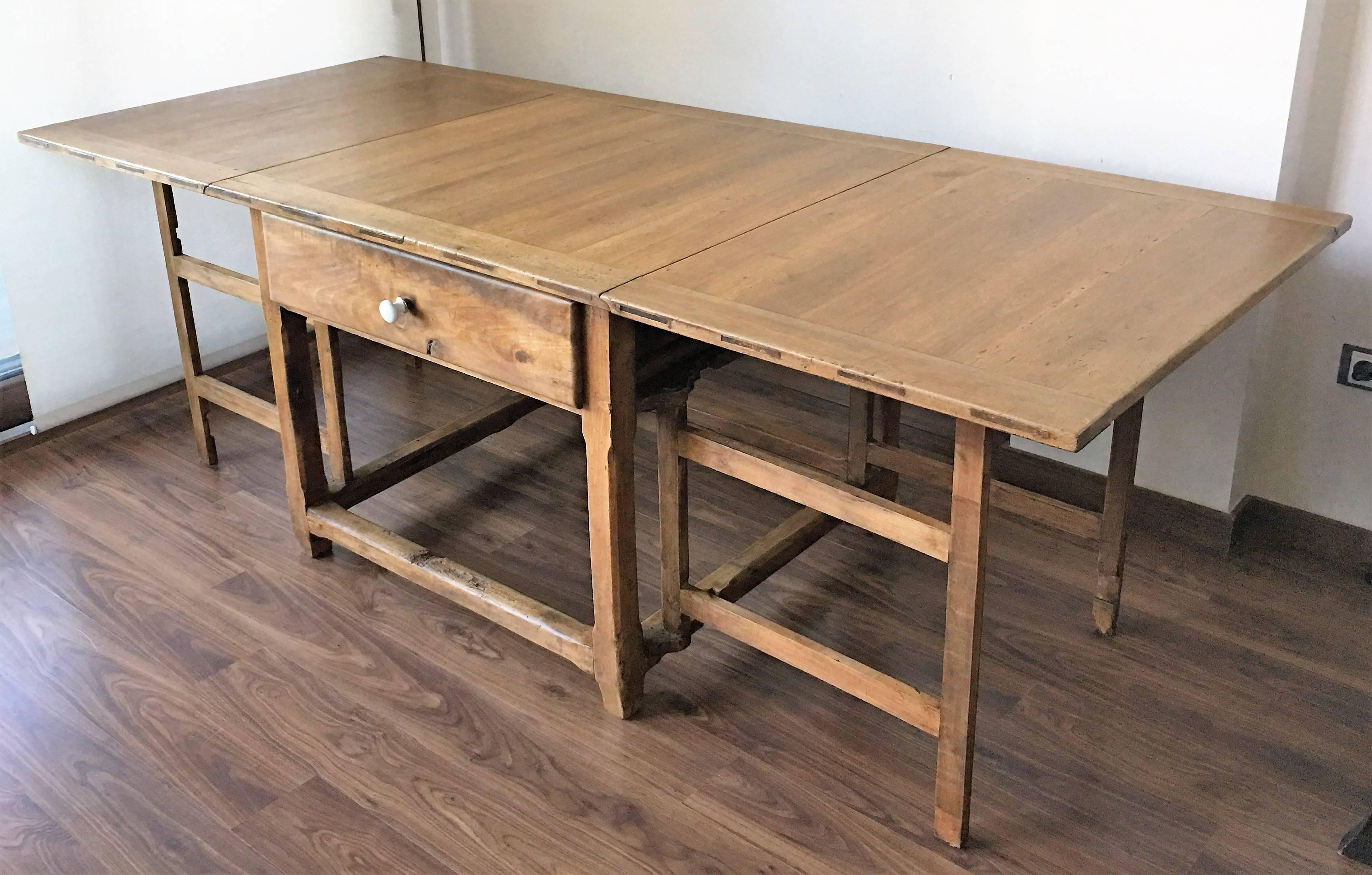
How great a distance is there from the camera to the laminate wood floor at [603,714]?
1674 millimetres

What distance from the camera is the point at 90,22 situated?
2623mm

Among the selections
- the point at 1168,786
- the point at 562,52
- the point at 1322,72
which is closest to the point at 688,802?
the point at 1168,786

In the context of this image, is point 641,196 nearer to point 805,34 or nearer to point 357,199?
point 357,199

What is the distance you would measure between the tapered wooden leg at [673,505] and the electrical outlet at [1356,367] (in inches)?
46.5

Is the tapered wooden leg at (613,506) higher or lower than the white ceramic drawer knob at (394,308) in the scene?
lower

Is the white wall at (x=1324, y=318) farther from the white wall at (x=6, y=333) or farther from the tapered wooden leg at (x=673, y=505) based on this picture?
the white wall at (x=6, y=333)

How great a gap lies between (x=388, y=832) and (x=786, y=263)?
3.00 ft

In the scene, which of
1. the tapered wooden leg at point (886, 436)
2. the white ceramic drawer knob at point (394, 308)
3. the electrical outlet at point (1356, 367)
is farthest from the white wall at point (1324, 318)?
the white ceramic drawer knob at point (394, 308)

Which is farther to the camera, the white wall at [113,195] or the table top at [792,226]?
the white wall at [113,195]

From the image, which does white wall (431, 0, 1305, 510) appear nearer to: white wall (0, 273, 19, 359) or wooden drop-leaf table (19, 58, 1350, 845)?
wooden drop-leaf table (19, 58, 1350, 845)

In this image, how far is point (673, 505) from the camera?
1854 millimetres

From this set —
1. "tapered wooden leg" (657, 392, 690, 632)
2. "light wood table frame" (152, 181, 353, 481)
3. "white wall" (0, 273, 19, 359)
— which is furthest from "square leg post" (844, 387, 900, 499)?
"white wall" (0, 273, 19, 359)

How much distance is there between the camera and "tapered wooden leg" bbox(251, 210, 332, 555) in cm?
216

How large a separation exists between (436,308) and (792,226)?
0.51m
